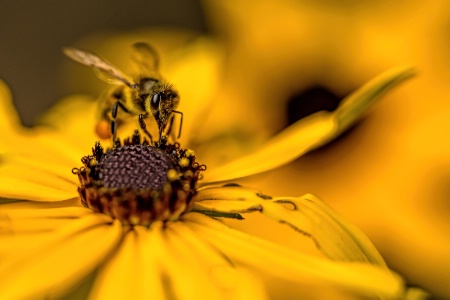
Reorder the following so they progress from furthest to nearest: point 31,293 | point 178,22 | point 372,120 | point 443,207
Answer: point 178,22 → point 372,120 → point 443,207 → point 31,293

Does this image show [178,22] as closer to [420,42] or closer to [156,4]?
[156,4]

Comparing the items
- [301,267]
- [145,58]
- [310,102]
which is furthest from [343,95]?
[301,267]

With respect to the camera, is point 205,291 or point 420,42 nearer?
point 205,291

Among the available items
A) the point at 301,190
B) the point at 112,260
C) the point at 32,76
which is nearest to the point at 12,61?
the point at 32,76

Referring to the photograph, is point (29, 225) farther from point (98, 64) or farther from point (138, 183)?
point (98, 64)

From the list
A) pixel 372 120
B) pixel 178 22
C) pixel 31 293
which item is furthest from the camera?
pixel 178 22

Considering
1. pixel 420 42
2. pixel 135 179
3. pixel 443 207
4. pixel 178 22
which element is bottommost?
pixel 135 179

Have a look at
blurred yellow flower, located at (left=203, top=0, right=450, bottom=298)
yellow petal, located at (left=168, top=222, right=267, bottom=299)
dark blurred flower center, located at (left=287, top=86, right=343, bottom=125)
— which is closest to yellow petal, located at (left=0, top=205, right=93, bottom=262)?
yellow petal, located at (left=168, top=222, right=267, bottom=299)
